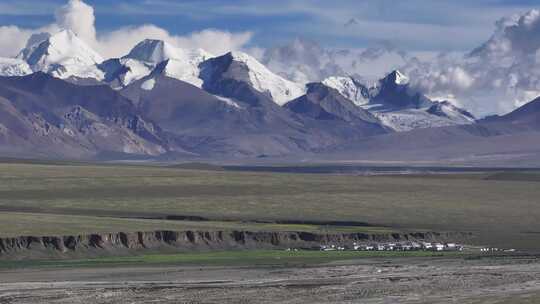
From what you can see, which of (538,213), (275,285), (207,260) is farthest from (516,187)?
(275,285)

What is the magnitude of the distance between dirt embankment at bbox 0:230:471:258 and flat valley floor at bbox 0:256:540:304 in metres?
9.05

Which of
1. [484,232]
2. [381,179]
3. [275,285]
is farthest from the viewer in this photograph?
[381,179]

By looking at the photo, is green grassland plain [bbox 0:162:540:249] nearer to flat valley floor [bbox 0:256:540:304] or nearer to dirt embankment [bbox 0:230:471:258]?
dirt embankment [bbox 0:230:471:258]

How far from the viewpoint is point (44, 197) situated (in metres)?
157

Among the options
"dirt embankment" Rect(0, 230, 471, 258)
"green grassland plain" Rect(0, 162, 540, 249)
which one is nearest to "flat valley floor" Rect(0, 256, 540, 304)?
"dirt embankment" Rect(0, 230, 471, 258)

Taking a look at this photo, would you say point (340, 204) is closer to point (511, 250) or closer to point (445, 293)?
point (511, 250)

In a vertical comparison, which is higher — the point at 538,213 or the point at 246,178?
the point at 246,178

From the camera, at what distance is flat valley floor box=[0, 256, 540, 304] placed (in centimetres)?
7306

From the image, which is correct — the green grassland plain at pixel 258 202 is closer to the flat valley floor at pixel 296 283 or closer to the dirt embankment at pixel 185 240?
the dirt embankment at pixel 185 240

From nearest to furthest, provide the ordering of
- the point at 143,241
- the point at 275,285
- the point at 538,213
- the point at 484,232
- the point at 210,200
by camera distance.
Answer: the point at 275,285 < the point at 143,241 < the point at 484,232 < the point at 538,213 < the point at 210,200

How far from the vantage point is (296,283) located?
8106 cm

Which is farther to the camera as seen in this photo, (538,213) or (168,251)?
(538,213)

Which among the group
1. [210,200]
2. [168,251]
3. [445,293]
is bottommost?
[445,293]

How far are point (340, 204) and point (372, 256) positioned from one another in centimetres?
4885
